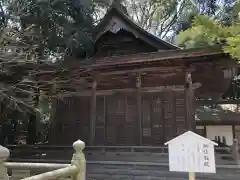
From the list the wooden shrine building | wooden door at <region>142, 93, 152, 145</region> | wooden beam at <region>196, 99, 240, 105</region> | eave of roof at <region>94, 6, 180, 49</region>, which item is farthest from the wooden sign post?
wooden beam at <region>196, 99, 240, 105</region>

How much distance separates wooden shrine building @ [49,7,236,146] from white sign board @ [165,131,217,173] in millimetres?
3977

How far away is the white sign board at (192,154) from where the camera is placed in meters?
5.50

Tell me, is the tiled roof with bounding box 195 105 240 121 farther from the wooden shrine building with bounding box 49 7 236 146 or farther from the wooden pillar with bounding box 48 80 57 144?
the wooden pillar with bounding box 48 80 57 144

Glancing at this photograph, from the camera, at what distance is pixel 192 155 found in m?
5.60

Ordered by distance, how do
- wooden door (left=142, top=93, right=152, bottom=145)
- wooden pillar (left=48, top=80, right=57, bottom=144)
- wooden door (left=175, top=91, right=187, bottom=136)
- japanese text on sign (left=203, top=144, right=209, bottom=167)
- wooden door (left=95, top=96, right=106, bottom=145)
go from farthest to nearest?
wooden pillar (left=48, top=80, right=57, bottom=144), wooden door (left=95, top=96, right=106, bottom=145), wooden door (left=142, top=93, right=152, bottom=145), wooden door (left=175, top=91, right=187, bottom=136), japanese text on sign (left=203, top=144, right=209, bottom=167)

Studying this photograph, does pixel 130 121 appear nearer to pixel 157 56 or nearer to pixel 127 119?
pixel 127 119

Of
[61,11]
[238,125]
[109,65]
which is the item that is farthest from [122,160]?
[238,125]

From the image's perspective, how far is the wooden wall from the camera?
11.8m

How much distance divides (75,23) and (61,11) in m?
1.08

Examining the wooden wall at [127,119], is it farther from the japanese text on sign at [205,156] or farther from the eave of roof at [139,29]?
the japanese text on sign at [205,156]

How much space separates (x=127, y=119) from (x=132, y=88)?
1.22m

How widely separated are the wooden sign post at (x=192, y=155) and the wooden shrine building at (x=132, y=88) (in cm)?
398

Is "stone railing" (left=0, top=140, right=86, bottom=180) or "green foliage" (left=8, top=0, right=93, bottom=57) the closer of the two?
"stone railing" (left=0, top=140, right=86, bottom=180)

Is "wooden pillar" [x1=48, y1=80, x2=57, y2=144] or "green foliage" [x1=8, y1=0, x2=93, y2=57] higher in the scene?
"green foliage" [x1=8, y1=0, x2=93, y2=57]
